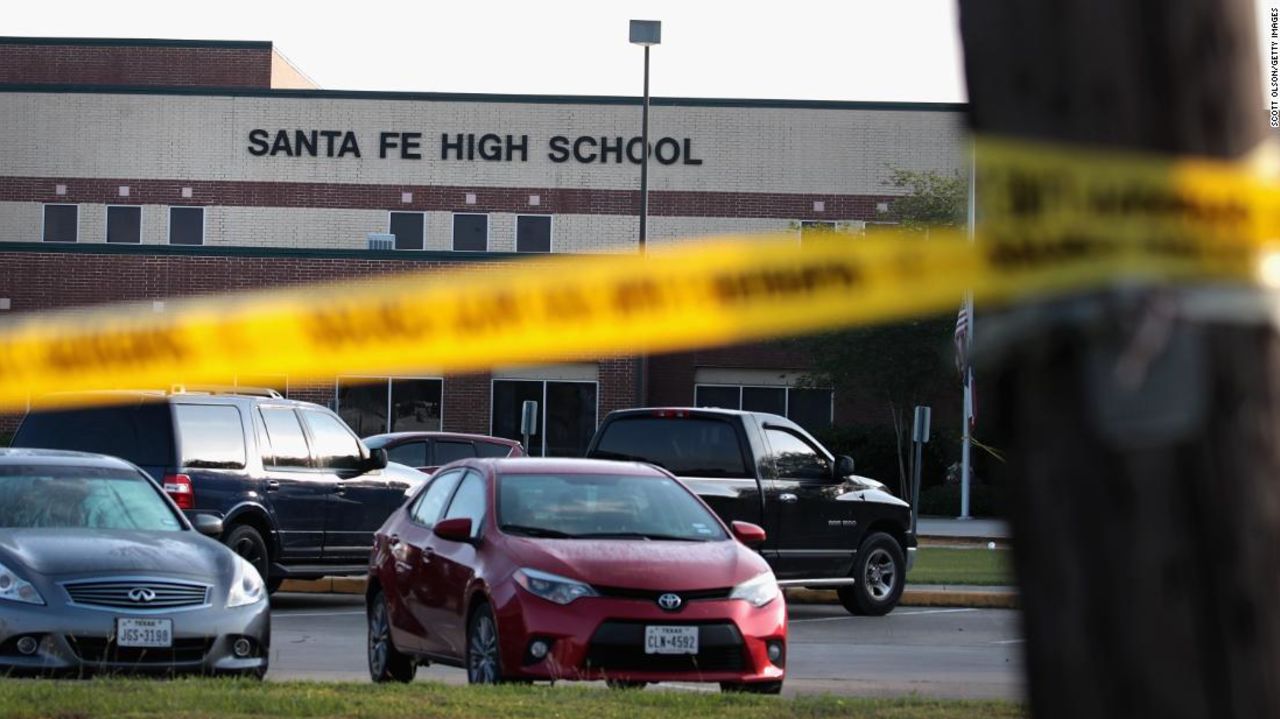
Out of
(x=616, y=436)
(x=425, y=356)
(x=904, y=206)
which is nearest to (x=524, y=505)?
(x=616, y=436)

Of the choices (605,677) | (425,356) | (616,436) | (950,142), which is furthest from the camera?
(950,142)

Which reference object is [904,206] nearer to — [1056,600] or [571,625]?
[571,625]

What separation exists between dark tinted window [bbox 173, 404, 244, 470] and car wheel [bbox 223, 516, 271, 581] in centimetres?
59

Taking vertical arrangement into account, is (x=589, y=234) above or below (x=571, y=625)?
above

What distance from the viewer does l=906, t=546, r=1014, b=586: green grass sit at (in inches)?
848

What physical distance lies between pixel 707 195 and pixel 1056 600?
4877 centimetres

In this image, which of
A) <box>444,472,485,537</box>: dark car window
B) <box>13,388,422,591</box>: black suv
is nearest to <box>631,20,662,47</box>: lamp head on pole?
<box>13,388,422,591</box>: black suv

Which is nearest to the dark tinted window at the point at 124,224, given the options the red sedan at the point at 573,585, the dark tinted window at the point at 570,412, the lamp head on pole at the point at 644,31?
the dark tinted window at the point at 570,412

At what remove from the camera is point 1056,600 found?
8.94 feet

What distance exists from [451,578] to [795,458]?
6.89 metres

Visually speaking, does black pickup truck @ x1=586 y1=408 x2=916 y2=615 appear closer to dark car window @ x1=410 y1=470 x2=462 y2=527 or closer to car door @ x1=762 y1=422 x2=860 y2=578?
car door @ x1=762 y1=422 x2=860 y2=578

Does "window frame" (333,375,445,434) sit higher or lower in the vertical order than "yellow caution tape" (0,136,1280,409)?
lower

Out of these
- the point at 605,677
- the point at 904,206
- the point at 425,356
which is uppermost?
the point at 904,206

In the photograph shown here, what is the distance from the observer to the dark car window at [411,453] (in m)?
24.0
